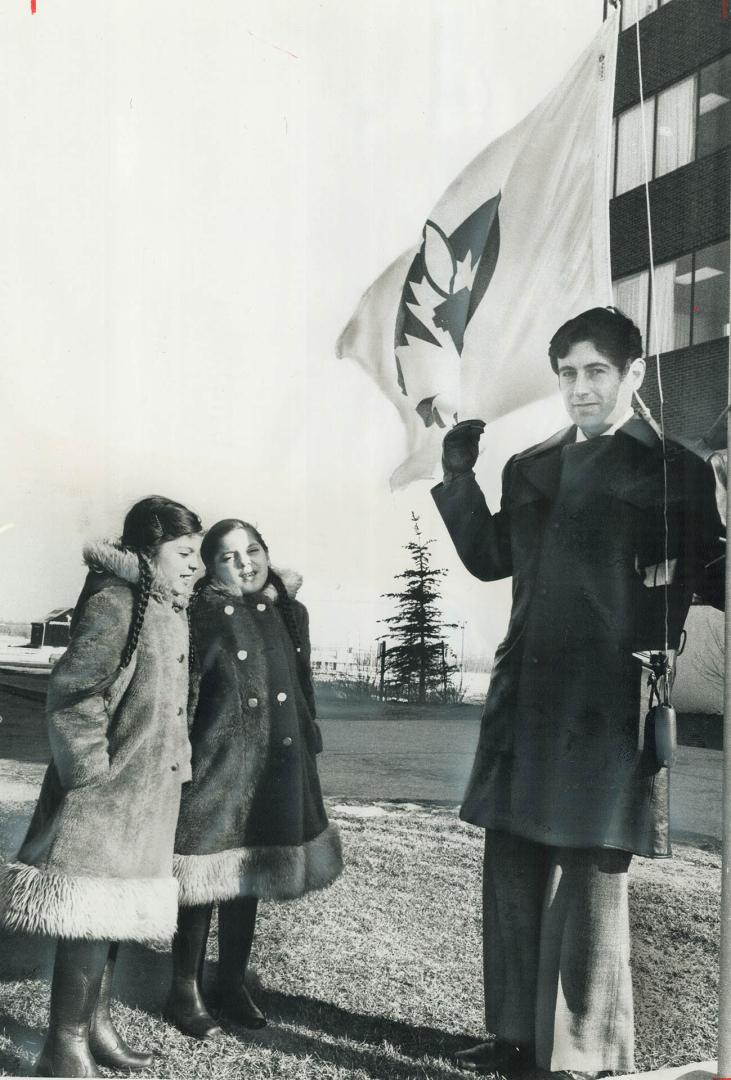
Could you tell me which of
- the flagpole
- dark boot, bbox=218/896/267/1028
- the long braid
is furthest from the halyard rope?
dark boot, bbox=218/896/267/1028

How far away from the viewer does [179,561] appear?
3662mm

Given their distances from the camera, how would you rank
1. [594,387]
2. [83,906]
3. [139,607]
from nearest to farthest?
[83,906] → [139,607] → [594,387]

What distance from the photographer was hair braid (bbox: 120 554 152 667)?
3.53 metres

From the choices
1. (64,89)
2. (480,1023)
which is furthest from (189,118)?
(480,1023)

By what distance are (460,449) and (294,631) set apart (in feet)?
3.03

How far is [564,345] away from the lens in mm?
3951

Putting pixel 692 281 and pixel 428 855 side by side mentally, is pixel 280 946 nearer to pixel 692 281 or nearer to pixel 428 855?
pixel 428 855

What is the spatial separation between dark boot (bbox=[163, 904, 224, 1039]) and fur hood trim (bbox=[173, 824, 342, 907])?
7cm

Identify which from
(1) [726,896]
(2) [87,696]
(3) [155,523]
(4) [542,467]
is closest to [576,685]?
(4) [542,467]

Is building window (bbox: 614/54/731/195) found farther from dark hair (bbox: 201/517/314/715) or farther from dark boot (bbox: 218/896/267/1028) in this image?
dark boot (bbox: 218/896/267/1028)

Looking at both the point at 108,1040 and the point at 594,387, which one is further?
the point at 594,387

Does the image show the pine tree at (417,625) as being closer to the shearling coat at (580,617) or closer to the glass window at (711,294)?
the shearling coat at (580,617)

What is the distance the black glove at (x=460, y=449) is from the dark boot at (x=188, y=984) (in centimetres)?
179

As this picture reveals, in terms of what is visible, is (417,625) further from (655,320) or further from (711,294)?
(711,294)
